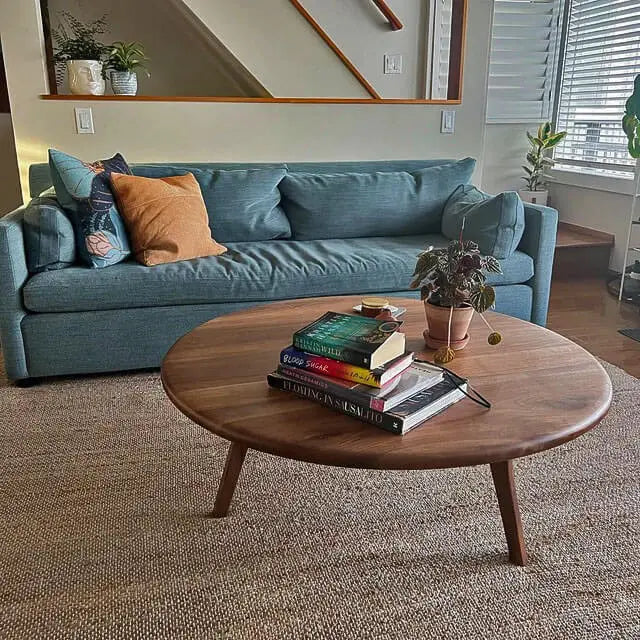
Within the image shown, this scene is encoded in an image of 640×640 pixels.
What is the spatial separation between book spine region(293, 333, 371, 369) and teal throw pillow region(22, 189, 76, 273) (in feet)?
4.63

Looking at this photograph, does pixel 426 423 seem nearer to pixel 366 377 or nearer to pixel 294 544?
pixel 366 377

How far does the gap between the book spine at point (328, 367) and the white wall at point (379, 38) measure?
267 cm

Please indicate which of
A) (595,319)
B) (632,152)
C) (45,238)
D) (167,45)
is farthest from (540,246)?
(167,45)

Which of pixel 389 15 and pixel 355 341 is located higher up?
pixel 389 15

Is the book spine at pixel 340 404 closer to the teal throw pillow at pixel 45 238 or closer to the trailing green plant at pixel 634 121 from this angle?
the teal throw pillow at pixel 45 238

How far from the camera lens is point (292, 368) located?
1.33 metres

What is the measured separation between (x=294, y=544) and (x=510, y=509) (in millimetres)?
512

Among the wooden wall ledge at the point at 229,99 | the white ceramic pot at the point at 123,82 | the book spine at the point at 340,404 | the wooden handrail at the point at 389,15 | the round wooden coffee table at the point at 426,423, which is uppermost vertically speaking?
the wooden handrail at the point at 389,15

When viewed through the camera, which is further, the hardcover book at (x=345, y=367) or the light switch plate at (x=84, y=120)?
the light switch plate at (x=84, y=120)

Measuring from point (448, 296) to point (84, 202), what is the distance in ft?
5.08

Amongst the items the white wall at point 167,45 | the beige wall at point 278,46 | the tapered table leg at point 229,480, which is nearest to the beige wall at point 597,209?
the beige wall at point 278,46

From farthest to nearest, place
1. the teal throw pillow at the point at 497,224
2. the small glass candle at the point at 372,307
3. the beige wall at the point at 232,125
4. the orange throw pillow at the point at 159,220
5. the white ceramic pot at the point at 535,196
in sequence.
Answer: the white ceramic pot at the point at 535,196, the beige wall at the point at 232,125, the teal throw pillow at the point at 497,224, the orange throw pillow at the point at 159,220, the small glass candle at the point at 372,307

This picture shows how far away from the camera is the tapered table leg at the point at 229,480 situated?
1.58 meters

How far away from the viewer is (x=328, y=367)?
50.9 inches
